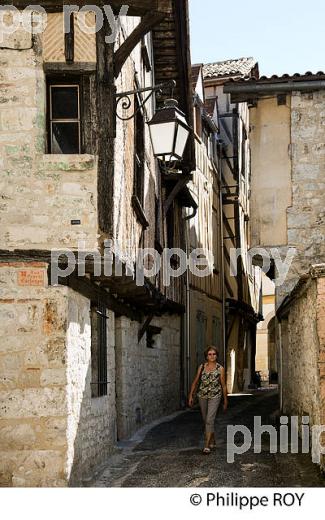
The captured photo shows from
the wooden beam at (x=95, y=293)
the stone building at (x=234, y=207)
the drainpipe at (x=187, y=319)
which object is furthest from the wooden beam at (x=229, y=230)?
the wooden beam at (x=95, y=293)

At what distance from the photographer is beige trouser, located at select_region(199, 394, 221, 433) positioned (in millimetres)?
10228

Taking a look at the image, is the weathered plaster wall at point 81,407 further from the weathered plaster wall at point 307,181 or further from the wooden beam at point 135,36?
the weathered plaster wall at point 307,181

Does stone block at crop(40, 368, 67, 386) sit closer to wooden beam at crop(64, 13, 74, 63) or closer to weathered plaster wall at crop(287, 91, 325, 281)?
wooden beam at crop(64, 13, 74, 63)

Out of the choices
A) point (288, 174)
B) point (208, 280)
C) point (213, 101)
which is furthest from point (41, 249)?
point (213, 101)

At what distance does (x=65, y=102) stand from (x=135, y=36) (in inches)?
38.4

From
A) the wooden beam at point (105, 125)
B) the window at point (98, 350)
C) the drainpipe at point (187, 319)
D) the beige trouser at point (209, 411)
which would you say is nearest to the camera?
the wooden beam at point (105, 125)

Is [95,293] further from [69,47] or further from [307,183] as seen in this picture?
[307,183]

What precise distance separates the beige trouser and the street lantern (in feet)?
11.6

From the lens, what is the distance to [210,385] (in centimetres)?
1036

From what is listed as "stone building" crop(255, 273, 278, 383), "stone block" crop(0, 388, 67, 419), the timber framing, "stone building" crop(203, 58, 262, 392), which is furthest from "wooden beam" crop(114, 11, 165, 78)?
"stone building" crop(255, 273, 278, 383)

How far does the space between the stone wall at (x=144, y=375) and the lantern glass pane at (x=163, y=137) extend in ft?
11.9

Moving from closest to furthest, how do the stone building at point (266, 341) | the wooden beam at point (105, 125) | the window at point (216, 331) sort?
the wooden beam at point (105, 125)
the window at point (216, 331)
the stone building at point (266, 341)

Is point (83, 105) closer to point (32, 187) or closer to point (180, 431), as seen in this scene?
point (32, 187)

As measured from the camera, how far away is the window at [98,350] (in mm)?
9500
